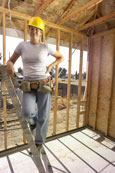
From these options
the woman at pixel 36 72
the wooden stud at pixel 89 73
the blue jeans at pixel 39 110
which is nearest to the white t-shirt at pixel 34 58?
the woman at pixel 36 72

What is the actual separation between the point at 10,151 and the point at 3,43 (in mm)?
2332

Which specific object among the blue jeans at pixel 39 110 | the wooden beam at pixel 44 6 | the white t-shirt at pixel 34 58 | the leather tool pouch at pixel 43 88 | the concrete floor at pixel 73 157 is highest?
the wooden beam at pixel 44 6

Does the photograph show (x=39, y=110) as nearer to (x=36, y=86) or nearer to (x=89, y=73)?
(x=36, y=86)

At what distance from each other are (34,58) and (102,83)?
268 cm

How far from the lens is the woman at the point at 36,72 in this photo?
51.3 inches

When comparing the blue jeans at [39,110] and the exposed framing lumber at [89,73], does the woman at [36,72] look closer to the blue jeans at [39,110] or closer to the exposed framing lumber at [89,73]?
the blue jeans at [39,110]

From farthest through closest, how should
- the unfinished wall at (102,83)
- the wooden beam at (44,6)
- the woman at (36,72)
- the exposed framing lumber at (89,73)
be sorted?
the exposed framing lumber at (89,73)
the unfinished wall at (102,83)
the wooden beam at (44,6)
the woman at (36,72)

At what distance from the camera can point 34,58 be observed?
1327 mm

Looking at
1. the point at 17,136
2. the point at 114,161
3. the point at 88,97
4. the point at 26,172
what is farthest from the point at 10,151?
the point at 88,97

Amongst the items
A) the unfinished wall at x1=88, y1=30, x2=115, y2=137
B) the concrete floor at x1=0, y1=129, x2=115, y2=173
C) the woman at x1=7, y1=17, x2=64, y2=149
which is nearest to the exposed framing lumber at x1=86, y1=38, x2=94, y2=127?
the unfinished wall at x1=88, y1=30, x2=115, y2=137

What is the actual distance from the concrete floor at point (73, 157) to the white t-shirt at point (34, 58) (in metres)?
1.81

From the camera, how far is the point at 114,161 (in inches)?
92.5

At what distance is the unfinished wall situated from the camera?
3.20 metres

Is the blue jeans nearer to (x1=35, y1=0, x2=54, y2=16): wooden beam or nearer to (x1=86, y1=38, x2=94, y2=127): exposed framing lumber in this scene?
(x1=35, y1=0, x2=54, y2=16): wooden beam
